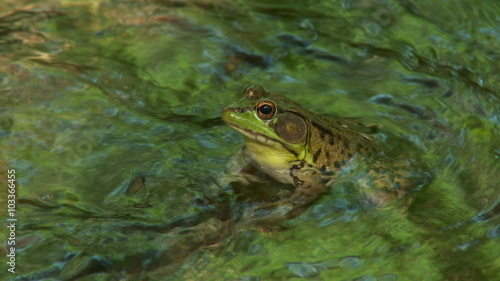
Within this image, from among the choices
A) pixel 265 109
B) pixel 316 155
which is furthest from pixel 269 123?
pixel 316 155

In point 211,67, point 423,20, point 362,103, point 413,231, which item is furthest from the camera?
point 423,20

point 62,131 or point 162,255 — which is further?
point 62,131

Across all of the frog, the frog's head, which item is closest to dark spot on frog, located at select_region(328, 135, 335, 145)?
the frog

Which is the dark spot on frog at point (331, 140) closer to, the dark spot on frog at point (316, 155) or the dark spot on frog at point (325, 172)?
the dark spot on frog at point (316, 155)

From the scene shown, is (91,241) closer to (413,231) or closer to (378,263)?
(378,263)

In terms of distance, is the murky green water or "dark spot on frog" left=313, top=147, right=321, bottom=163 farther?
"dark spot on frog" left=313, top=147, right=321, bottom=163

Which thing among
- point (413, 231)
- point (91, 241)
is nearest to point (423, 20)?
point (413, 231)

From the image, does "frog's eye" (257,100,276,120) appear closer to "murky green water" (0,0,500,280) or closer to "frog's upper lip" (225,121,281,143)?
"frog's upper lip" (225,121,281,143)
